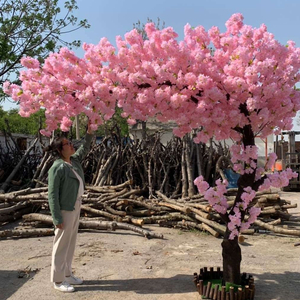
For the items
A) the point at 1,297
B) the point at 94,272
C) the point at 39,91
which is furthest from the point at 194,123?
the point at 1,297

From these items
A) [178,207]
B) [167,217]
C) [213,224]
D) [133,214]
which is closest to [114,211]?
[133,214]

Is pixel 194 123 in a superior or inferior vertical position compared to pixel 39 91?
inferior

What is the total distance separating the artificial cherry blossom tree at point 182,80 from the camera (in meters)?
3.51

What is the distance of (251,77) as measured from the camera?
3412mm

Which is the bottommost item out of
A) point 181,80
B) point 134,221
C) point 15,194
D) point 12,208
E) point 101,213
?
point 134,221

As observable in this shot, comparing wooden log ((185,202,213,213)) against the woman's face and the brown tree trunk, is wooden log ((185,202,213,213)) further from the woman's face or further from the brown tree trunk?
the woman's face

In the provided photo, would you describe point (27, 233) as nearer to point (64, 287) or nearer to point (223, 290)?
point (64, 287)

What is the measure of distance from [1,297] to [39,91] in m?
2.52

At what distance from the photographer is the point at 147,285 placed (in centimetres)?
462

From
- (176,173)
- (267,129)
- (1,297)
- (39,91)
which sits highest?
(39,91)

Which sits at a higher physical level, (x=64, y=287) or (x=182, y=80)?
(x=182, y=80)

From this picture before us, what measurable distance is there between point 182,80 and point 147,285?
2.69m

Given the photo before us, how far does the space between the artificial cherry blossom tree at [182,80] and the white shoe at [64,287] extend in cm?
209

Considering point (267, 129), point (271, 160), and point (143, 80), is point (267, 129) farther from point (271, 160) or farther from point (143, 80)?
point (143, 80)
